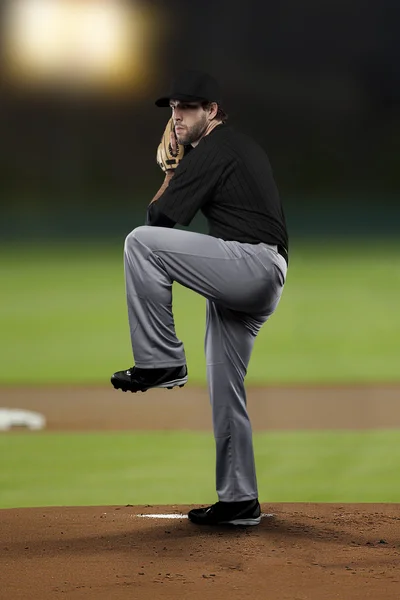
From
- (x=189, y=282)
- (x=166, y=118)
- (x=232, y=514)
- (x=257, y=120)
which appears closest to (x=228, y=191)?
(x=189, y=282)

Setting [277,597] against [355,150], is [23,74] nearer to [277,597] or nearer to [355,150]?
[355,150]

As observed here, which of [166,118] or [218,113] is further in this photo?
[166,118]

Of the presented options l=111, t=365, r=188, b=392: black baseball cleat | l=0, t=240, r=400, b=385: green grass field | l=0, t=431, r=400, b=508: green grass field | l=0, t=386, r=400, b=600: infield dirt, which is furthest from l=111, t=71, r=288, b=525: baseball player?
l=0, t=240, r=400, b=385: green grass field

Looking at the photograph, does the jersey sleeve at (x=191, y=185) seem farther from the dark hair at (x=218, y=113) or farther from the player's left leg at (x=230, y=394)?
the player's left leg at (x=230, y=394)

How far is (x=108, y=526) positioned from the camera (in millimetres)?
4645

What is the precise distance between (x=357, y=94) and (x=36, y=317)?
14.0 metres

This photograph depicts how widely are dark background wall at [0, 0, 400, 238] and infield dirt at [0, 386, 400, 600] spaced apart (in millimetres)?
22263

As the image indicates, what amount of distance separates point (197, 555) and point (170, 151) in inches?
61.3

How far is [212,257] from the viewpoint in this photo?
4.12 metres

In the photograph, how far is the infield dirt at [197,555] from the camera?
3.67m

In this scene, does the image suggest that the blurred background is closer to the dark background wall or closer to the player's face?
the dark background wall

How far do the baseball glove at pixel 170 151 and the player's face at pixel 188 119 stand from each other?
0.10 meters

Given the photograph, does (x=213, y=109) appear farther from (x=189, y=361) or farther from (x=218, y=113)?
(x=189, y=361)

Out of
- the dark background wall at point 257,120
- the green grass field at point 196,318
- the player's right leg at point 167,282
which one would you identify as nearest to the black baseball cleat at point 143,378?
the player's right leg at point 167,282
